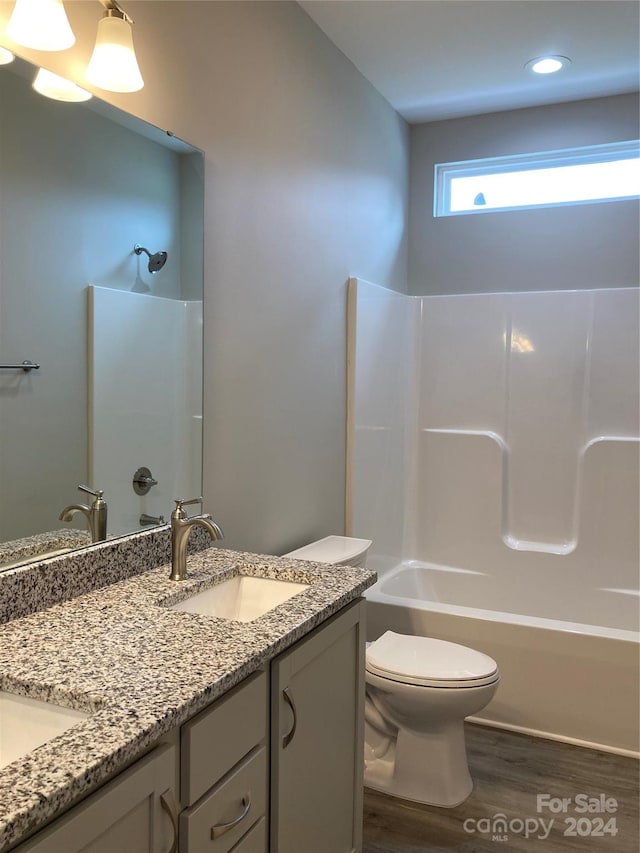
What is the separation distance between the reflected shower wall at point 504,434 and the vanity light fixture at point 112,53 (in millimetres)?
1791

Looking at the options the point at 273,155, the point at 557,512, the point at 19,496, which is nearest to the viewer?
the point at 19,496

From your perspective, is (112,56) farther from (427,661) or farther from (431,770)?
(431,770)

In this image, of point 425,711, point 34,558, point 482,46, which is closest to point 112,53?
point 34,558

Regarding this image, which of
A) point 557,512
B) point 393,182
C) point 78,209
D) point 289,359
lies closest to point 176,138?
point 78,209

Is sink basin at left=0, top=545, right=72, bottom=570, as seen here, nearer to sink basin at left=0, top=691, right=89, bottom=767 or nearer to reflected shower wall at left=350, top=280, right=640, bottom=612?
sink basin at left=0, top=691, right=89, bottom=767

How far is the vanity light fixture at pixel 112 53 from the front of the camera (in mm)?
1601

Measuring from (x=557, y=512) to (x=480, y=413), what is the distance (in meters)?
0.65

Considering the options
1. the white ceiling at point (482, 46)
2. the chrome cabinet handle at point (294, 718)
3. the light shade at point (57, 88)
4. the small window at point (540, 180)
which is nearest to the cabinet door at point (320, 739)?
the chrome cabinet handle at point (294, 718)

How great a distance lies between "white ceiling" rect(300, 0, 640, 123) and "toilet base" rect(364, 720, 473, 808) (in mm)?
2641

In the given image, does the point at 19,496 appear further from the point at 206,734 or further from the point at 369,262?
the point at 369,262

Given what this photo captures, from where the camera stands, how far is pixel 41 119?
159 centimetres

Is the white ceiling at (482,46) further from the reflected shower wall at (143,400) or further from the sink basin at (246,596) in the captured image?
the sink basin at (246,596)

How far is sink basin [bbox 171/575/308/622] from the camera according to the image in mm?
1843

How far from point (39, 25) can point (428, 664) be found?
2.10 meters
